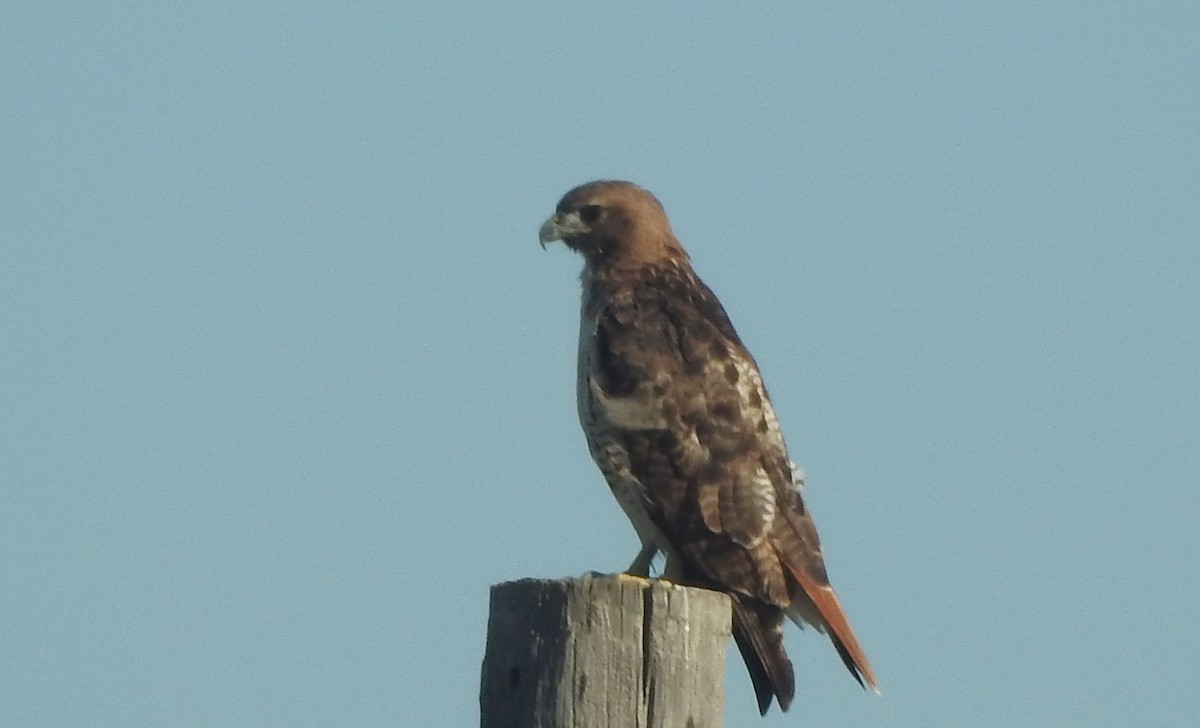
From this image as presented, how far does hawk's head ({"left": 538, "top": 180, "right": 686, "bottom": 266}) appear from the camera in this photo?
313 inches

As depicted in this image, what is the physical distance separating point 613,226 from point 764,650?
2762 mm

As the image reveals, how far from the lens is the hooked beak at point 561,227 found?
8.16 metres

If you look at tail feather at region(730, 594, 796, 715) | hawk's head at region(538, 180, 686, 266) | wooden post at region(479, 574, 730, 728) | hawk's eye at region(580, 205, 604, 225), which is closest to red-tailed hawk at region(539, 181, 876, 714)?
tail feather at region(730, 594, 796, 715)

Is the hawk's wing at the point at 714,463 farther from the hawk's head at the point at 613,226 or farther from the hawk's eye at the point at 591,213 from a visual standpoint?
the hawk's eye at the point at 591,213

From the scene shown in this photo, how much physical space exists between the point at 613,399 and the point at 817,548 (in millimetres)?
1006

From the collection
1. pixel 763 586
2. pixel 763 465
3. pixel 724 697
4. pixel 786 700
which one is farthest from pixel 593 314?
pixel 724 697

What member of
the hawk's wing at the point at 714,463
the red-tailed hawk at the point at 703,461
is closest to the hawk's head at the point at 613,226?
the red-tailed hawk at the point at 703,461

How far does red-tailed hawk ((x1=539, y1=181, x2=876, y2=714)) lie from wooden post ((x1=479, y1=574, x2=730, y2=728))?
5.40 feet

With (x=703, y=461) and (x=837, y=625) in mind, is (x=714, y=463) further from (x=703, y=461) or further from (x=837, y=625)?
(x=837, y=625)

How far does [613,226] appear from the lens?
8055mm

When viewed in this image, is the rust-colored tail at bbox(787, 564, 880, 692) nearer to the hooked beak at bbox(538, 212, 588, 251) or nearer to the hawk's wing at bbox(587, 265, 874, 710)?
the hawk's wing at bbox(587, 265, 874, 710)

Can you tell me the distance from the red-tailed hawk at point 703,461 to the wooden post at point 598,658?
165cm

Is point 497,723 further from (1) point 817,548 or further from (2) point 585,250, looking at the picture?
(2) point 585,250

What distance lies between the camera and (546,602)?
13.2 feet
